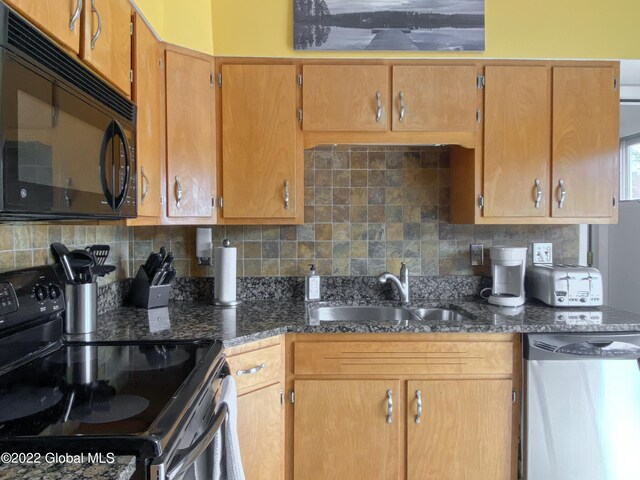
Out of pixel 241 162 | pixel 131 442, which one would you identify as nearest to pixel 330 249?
pixel 241 162

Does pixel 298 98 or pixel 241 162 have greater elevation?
pixel 298 98

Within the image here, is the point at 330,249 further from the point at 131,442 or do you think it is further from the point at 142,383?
the point at 131,442

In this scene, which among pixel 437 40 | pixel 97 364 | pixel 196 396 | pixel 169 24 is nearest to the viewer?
pixel 196 396

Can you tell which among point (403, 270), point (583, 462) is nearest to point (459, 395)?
point (583, 462)

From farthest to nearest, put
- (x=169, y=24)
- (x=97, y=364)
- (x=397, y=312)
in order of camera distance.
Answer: (x=397, y=312) → (x=169, y=24) → (x=97, y=364)

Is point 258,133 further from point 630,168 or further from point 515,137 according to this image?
point 630,168

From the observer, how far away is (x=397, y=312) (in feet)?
7.77

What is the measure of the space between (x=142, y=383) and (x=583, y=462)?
1.78 m

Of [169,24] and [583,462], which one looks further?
[169,24]

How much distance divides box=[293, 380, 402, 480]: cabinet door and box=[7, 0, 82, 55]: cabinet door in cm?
146

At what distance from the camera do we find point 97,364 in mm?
1345

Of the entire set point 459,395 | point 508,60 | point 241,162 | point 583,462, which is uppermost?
point 508,60

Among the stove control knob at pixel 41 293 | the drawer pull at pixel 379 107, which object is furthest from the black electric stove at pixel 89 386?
the drawer pull at pixel 379 107

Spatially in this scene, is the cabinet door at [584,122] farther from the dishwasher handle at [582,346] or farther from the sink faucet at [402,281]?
the sink faucet at [402,281]
